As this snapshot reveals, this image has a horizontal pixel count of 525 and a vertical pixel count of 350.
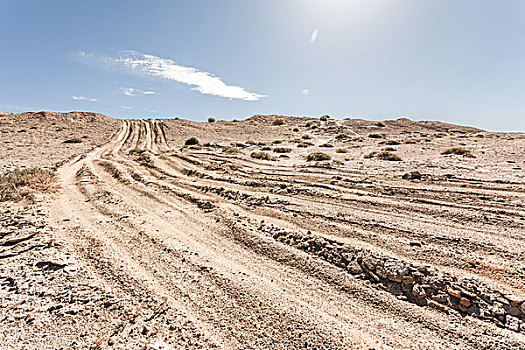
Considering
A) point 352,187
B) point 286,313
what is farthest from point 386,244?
point 352,187

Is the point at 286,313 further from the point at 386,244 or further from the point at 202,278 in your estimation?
the point at 386,244

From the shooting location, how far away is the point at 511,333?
2.43 metres

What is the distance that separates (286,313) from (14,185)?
28.5 feet

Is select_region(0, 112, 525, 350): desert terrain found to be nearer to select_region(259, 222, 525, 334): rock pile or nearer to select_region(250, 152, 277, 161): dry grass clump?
select_region(259, 222, 525, 334): rock pile

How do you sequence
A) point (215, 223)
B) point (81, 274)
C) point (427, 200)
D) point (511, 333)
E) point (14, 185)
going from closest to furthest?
point (511, 333) → point (81, 274) → point (215, 223) → point (427, 200) → point (14, 185)

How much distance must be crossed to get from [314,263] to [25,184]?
892cm

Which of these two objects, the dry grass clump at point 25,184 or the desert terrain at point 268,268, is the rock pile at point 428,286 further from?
the dry grass clump at point 25,184

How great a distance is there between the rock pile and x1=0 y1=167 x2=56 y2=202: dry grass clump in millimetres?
7639

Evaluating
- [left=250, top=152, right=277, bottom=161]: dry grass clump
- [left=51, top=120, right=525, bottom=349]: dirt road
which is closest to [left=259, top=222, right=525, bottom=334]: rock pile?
[left=51, top=120, right=525, bottom=349]: dirt road

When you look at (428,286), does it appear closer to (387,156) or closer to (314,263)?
(314,263)

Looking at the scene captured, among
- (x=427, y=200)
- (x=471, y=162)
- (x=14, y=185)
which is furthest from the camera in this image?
(x=471, y=162)

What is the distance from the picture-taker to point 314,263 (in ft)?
12.3

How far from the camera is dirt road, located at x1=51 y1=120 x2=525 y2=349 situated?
255 centimetres

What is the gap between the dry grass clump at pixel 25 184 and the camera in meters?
6.64
